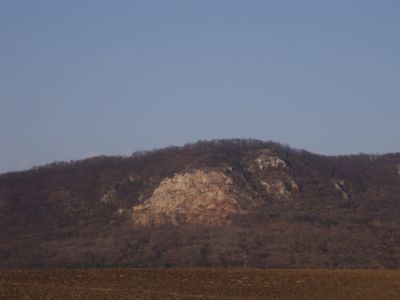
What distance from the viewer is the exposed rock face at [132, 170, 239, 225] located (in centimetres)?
7962

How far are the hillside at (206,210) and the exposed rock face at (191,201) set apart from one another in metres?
0.14

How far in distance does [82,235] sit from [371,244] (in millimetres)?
33235

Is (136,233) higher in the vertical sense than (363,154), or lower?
lower

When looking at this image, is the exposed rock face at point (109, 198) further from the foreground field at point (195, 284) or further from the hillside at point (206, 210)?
the foreground field at point (195, 284)

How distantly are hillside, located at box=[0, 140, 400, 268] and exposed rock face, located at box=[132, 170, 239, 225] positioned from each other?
0.14 m

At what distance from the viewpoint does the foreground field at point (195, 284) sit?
27547 mm

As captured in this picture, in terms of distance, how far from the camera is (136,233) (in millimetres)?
76000

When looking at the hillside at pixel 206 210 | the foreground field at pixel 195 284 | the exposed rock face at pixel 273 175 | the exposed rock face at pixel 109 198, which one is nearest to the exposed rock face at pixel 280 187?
the exposed rock face at pixel 273 175

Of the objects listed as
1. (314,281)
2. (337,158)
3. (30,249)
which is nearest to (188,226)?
(30,249)

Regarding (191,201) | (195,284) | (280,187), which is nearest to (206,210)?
(191,201)

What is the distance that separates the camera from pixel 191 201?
273 ft

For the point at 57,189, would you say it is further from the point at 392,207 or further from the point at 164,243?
the point at 392,207

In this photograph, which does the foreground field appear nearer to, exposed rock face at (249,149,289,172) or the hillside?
the hillside

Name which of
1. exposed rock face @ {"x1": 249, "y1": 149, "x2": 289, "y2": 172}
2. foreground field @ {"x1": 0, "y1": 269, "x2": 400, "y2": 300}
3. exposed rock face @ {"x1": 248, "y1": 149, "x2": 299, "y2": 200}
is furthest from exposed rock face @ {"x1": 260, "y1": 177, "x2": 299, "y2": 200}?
foreground field @ {"x1": 0, "y1": 269, "x2": 400, "y2": 300}
